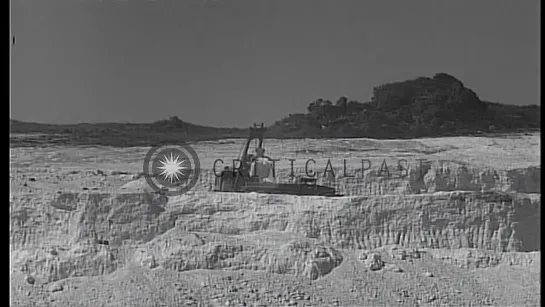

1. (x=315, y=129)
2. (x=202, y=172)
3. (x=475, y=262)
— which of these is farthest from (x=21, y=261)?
(x=475, y=262)

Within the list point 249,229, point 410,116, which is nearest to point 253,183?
point 249,229

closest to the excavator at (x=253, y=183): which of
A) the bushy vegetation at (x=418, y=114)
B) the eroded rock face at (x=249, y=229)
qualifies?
the eroded rock face at (x=249, y=229)

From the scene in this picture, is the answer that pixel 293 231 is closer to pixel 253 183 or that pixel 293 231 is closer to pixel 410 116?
pixel 253 183

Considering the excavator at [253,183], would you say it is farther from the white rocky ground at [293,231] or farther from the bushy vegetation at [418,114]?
the bushy vegetation at [418,114]

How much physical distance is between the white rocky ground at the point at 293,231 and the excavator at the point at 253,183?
0.03 m

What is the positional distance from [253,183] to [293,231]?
21 cm

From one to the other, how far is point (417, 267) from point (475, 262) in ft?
0.57

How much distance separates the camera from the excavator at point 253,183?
199 centimetres

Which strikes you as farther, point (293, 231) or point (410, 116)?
point (410, 116)

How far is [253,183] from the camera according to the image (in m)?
2.00
